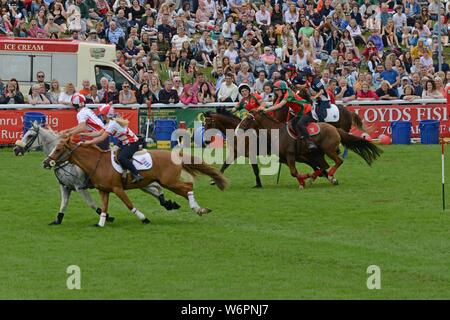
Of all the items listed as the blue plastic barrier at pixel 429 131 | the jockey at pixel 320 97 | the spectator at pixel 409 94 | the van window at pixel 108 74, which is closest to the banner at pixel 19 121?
the van window at pixel 108 74

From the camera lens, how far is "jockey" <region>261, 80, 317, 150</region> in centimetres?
2745

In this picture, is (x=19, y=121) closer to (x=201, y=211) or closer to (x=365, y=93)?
(x=365, y=93)

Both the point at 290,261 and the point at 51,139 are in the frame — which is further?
the point at 51,139

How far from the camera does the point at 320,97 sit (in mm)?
30594

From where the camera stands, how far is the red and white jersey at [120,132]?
22.4 m

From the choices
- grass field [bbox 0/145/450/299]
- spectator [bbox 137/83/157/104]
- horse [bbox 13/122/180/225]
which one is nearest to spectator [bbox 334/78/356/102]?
spectator [bbox 137/83/157/104]

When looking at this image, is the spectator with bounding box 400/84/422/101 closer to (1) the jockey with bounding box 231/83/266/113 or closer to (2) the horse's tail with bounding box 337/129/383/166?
(2) the horse's tail with bounding box 337/129/383/166

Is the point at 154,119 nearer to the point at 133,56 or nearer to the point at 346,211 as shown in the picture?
the point at 133,56

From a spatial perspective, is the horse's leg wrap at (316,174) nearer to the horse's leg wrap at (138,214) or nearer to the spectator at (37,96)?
the horse's leg wrap at (138,214)

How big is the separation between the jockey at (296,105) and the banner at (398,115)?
287 inches

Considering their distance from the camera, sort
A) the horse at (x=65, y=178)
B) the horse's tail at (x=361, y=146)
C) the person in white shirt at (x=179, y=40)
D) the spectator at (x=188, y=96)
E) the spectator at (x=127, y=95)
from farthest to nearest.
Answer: the person in white shirt at (x=179, y=40) < the spectator at (x=188, y=96) < the spectator at (x=127, y=95) < the horse's tail at (x=361, y=146) < the horse at (x=65, y=178)
